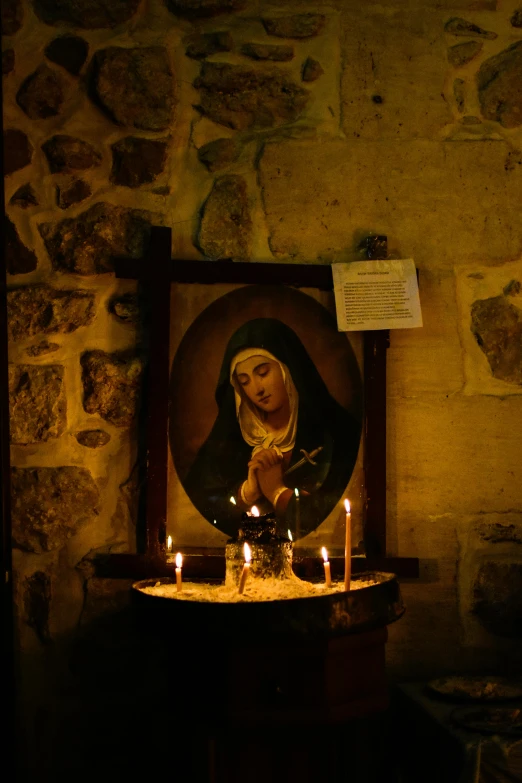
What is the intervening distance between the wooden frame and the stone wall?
0.19 feet

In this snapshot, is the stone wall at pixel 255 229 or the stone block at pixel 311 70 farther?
the stone block at pixel 311 70

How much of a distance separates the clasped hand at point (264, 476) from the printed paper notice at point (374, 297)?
0.39 metres

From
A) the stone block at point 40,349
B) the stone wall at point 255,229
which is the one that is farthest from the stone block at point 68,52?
the stone block at point 40,349

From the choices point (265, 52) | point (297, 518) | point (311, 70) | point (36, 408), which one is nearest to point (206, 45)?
point (265, 52)

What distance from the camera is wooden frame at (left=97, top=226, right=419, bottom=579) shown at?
2.02 metres

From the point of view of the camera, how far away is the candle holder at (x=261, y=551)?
1729 millimetres

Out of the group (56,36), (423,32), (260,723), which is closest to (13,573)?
(260,723)

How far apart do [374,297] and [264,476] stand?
21.7 inches

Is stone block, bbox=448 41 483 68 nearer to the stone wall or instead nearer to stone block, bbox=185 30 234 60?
the stone wall

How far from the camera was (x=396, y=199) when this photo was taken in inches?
85.4

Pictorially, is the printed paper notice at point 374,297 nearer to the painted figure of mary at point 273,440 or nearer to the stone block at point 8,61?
the painted figure of mary at point 273,440

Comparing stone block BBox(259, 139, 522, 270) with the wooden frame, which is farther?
stone block BBox(259, 139, 522, 270)

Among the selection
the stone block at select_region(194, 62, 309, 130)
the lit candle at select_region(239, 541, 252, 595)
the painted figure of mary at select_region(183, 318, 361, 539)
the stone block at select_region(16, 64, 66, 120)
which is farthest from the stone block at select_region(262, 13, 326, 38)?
the lit candle at select_region(239, 541, 252, 595)

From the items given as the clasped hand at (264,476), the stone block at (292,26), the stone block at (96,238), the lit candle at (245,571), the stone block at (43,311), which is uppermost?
the stone block at (292,26)
